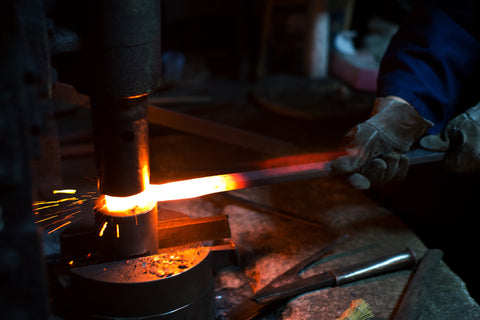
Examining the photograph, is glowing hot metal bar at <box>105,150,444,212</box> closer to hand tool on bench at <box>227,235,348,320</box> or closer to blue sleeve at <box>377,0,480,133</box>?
hand tool on bench at <box>227,235,348,320</box>

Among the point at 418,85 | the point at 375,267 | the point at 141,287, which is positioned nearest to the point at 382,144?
the point at 418,85

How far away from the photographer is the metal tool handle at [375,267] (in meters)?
1.87

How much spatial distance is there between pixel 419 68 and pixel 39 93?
6.13ft

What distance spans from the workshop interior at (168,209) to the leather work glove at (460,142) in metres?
0.42

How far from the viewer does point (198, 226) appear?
5.66 feet

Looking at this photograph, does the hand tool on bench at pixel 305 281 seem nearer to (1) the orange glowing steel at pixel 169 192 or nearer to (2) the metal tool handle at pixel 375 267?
(2) the metal tool handle at pixel 375 267

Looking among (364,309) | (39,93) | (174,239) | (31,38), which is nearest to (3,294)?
(39,93)

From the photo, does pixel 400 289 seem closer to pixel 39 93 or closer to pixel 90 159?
pixel 39 93

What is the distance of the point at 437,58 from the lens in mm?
2252

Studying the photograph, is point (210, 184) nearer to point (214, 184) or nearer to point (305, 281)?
point (214, 184)

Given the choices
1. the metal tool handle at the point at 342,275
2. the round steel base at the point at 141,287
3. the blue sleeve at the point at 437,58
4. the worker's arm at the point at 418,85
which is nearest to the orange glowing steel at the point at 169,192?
the round steel base at the point at 141,287

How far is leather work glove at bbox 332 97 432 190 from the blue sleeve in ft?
0.31

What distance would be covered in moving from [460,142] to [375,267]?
0.76 meters

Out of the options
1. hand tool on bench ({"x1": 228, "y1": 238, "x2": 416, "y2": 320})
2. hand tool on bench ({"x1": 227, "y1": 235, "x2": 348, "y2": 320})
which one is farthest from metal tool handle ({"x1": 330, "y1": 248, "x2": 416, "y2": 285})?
hand tool on bench ({"x1": 227, "y1": 235, "x2": 348, "y2": 320})
